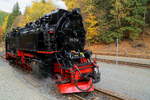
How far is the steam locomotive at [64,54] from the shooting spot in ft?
15.9

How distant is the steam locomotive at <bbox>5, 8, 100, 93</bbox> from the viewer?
484 cm

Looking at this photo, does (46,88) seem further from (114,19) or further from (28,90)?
(114,19)

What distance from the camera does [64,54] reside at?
5.35 m

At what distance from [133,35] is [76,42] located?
672 inches

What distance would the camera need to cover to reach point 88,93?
5039 mm

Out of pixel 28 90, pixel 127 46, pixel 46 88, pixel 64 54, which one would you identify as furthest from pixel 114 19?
pixel 28 90

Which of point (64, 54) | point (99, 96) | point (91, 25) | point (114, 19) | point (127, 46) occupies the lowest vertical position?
point (99, 96)

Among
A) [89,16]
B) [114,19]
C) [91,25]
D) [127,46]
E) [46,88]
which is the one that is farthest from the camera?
[89,16]

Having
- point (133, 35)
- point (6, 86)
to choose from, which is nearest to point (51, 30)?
point (6, 86)

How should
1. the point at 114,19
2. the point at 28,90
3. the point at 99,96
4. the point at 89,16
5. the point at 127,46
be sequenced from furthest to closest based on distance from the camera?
the point at 89,16
the point at 114,19
the point at 127,46
the point at 28,90
the point at 99,96

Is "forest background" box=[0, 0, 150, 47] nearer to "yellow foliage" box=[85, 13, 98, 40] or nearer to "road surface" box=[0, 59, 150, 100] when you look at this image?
"yellow foliage" box=[85, 13, 98, 40]

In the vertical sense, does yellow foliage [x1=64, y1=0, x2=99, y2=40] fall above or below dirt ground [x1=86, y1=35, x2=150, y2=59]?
above

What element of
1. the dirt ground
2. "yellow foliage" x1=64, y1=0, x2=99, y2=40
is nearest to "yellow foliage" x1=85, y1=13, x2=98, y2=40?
"yellow foliage" x1=64, y1=0, x2=99, y2=40

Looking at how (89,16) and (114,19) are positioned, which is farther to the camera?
(89,16)
